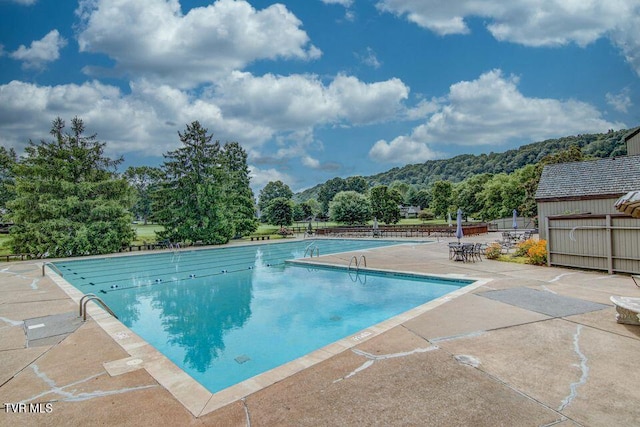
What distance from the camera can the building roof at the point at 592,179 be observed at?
1241cm

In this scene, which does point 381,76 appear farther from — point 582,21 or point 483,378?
point 483,378

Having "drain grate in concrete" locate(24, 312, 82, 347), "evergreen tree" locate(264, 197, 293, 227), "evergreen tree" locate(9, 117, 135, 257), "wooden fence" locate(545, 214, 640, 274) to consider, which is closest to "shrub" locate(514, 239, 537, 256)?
"wooden fence" locate(545, 214, 640, 274)

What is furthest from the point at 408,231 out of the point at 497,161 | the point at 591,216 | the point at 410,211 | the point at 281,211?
the point at 497,161

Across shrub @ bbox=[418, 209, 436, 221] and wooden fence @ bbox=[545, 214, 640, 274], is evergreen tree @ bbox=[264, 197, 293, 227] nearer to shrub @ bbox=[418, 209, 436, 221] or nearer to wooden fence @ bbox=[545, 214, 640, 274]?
shrub @ bbox=[418, 209, 436, 221]

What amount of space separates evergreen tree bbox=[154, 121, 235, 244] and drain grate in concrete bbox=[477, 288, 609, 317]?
21.5 meters

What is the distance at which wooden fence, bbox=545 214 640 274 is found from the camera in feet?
30.1

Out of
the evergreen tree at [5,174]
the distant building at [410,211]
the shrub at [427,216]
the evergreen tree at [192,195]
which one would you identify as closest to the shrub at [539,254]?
the evergreen tree at [192,195]

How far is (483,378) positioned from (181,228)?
962 inches

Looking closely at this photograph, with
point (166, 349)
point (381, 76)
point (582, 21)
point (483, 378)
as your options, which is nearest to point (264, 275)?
point (166, 349)

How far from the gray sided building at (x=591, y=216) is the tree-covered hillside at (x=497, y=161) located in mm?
28352

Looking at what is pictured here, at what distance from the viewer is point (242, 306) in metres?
9.88

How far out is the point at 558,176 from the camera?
1469 centimetres

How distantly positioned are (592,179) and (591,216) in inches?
192

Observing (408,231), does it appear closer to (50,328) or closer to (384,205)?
(384,205)
